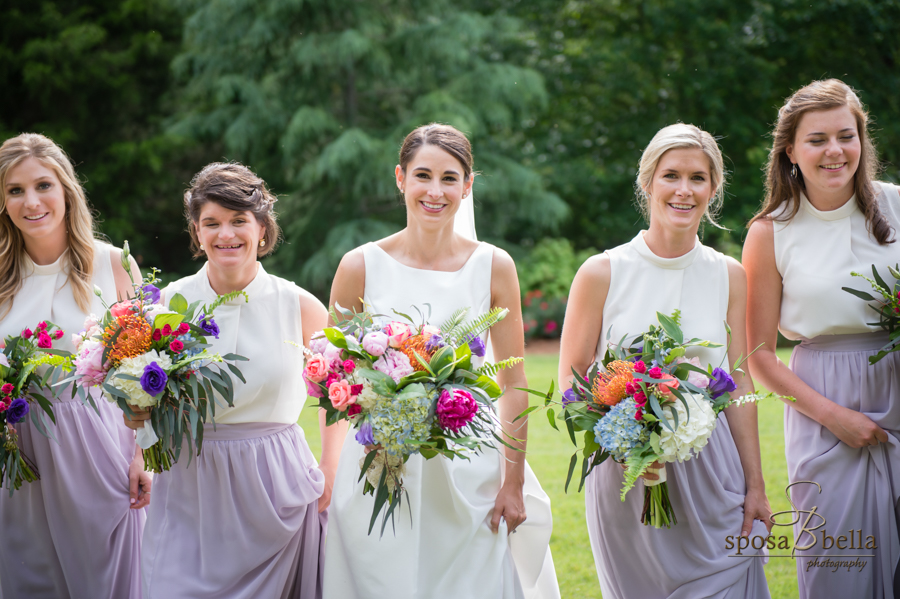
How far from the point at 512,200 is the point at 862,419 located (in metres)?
15.4

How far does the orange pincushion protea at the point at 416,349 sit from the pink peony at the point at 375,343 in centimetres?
9


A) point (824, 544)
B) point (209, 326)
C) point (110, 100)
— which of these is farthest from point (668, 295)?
point (110, 100)

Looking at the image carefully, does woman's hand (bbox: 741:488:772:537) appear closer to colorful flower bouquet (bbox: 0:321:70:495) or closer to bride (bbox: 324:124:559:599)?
bride (bbox: 324:124:559:599)

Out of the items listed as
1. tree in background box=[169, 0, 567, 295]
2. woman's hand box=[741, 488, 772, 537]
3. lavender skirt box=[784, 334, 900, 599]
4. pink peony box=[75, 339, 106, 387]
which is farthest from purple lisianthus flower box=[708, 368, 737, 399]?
tree in background box=[169, 0, 567, 295]

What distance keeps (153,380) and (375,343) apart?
1.07 meters

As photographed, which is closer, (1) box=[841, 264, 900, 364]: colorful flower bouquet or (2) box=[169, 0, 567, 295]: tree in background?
(1) box=[841, 264, 900, 364]: colorful flower bouquet

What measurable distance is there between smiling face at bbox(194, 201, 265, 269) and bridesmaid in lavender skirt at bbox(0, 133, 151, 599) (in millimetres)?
631

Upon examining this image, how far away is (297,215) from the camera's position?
19078mm

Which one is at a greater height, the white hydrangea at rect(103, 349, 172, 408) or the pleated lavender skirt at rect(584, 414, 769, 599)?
the white hydrangea at rect(103, 349, 172, 408)

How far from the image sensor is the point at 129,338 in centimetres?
356

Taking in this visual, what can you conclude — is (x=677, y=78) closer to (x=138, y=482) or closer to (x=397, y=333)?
(x=138, y=482)

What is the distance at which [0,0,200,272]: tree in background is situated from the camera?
18.9 metres

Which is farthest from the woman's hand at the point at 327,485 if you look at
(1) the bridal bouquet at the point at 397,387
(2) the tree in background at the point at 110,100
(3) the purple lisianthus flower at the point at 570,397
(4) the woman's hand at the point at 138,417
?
(2) the tree in background at the point at 110,100

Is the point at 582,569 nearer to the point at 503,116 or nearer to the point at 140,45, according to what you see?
the point at 503,116
